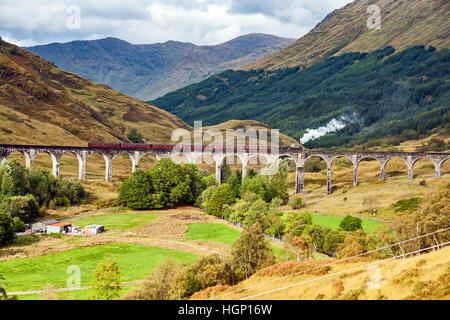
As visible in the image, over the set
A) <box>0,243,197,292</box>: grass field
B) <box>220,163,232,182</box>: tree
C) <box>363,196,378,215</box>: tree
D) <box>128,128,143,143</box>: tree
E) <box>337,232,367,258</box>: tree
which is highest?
<box>128,128,143,143</box>: tree

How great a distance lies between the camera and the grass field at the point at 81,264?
37.4 m

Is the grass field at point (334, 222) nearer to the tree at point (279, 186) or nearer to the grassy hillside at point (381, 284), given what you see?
the tree at point (279, 186)

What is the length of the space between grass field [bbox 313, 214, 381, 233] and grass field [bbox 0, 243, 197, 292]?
25272 mm

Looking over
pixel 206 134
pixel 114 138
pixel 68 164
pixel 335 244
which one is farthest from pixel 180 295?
pixel 206 134

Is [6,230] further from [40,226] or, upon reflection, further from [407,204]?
[407,204]

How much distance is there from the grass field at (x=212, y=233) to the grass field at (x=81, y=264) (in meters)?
9.24

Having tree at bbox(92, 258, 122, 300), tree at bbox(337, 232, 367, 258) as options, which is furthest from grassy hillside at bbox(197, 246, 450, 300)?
tree at bbox(337, 232, 367, 258)

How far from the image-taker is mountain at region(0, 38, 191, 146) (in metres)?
121

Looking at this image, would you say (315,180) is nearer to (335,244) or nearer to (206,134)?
(335,244)

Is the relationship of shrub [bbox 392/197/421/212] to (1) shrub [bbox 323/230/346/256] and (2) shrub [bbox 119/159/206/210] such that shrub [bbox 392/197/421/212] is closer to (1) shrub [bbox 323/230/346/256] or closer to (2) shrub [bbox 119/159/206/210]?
(1) shrub [bbox 323/230/346/256]

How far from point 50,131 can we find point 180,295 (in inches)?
4343

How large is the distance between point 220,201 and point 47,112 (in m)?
94.4

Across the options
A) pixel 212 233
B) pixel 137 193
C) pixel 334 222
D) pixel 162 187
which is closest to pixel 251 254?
pixel 212 233

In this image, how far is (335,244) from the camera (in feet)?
157
